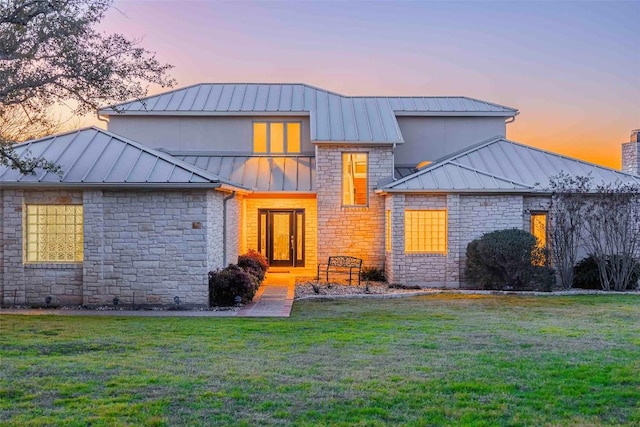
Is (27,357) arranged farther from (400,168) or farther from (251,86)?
(251,86)

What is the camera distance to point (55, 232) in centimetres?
1384

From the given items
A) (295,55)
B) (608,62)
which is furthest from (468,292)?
(295,55)

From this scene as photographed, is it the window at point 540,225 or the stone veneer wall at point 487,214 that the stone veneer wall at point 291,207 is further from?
the window at point 540,225

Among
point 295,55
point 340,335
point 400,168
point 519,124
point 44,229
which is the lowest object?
point 340,335

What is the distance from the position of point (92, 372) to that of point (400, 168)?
17754 millimetres

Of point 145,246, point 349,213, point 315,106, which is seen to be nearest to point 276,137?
point 315,106

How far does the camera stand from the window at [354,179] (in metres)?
20.5

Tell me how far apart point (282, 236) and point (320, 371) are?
15281mm

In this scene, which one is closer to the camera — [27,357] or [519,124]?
[27,357]

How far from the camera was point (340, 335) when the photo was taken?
32.8 feet

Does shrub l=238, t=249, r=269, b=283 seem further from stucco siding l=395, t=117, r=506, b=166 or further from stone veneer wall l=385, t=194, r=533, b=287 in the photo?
stucco siding l=395, t=117, r=506, b=166

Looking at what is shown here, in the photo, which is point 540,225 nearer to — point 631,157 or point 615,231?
point 615,231

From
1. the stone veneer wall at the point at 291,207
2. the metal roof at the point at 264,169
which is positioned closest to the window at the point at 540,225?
the metal roof at the point at 264,169

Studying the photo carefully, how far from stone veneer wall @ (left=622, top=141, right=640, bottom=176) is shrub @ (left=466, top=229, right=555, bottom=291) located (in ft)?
28.7
